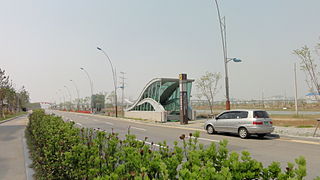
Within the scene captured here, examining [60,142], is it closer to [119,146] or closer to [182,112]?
[119,146]

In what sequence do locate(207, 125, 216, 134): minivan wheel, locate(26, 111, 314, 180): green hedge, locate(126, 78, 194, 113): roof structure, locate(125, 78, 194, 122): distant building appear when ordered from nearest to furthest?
1. locate(26, 111, 314, 180): green hedge
2. locate(207, 125, 216, 134): minivan wheel
3. locate(125, 78, 194, 122): distant building
4. locate(126, 78, 194, 113): roof structure

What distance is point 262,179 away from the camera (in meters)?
2.07

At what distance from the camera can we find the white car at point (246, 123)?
12297mm

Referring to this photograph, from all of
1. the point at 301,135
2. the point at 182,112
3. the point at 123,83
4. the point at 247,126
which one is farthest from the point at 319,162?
the point at 123,83

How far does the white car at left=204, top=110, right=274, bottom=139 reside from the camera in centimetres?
1230

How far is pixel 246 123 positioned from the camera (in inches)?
496

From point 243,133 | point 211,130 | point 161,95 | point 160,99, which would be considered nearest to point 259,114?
point 243,133

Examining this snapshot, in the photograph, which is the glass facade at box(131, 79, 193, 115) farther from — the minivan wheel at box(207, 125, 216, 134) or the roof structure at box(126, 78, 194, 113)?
the minivan wheel at box(207, 125, 216, 134)

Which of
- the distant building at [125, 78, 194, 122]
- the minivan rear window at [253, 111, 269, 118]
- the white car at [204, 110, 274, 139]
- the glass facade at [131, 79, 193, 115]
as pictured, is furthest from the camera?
the glass facade at [131, 79, 193, 115]

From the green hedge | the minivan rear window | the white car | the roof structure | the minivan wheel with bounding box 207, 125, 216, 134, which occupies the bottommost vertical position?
the minivan wheel with bounding box 207, 125, 216, 134

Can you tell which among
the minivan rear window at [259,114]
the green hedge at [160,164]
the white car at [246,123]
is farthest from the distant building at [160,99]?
the green hedge at [160,164]

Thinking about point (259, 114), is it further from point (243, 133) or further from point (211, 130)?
point (211, 130)

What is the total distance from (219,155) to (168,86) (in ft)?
95.9

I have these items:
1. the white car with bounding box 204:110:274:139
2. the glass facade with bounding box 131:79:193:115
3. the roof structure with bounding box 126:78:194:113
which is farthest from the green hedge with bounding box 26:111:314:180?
the glass facade with bounding box 131:79:193:115
